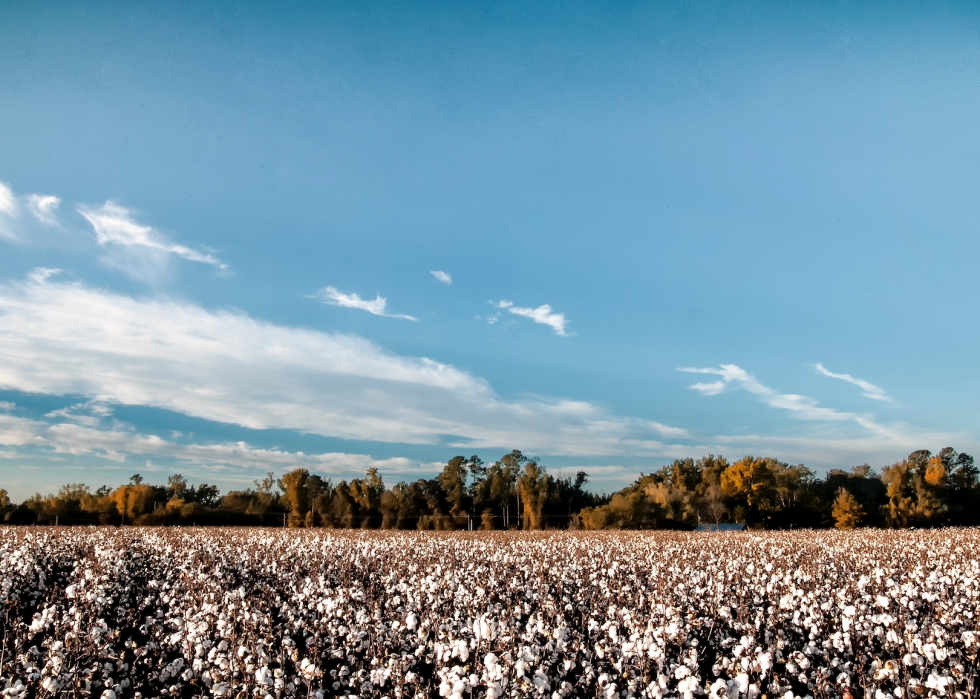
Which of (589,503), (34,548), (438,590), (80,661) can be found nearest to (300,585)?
(438,590)

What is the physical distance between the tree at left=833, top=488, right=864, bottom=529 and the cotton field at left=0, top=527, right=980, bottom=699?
5800 centimetres

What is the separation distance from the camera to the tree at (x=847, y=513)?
225 feet

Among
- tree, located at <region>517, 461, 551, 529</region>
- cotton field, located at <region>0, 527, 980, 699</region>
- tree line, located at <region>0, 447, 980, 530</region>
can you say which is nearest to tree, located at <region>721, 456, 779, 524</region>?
tree line, located at <region>0, 447, 980, 530</region>

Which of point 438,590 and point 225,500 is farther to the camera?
point 225,500

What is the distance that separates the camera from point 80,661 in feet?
25.5

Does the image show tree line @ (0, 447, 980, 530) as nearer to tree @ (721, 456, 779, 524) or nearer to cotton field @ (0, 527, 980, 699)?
tree @ (721, 456, 779, 524)

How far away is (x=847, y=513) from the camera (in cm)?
6919

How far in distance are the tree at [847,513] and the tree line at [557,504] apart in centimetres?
11

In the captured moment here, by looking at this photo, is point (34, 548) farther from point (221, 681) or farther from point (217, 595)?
point (221, 681)

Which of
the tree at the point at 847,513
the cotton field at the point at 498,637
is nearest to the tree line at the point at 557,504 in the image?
the tree at the point at 847,513

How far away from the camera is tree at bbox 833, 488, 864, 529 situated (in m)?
68.4

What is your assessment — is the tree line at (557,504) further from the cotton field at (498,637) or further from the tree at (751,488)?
the cotton field at (498,637)

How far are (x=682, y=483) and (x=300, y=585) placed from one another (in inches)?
3097

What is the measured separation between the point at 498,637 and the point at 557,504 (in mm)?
71386
